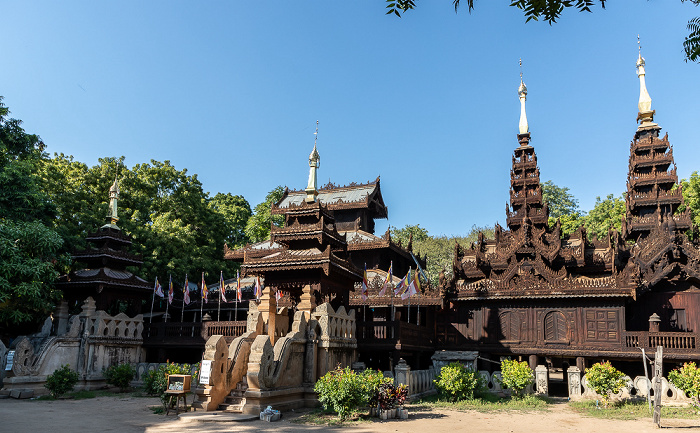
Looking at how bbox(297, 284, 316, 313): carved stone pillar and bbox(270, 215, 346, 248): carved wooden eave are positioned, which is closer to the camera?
bbox(297, 284, 316, 313): carved stone pillar

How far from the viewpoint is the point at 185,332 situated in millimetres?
24203

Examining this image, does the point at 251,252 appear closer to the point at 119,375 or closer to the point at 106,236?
the point at 106,236

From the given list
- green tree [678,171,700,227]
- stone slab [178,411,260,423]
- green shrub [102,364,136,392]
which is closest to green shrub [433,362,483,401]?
stone slab [178,411,260,423]

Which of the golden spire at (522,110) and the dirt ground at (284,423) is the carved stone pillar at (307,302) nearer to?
the dirt ground at (284,423)

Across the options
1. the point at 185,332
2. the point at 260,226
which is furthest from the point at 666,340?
the point at 260,226

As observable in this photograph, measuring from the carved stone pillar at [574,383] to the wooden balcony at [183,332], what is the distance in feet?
43.2

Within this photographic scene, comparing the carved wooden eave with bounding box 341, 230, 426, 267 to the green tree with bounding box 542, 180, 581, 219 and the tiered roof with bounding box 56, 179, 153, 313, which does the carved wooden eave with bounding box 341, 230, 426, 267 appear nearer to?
the tiered roof with bounding box 56, 179, 153, 313

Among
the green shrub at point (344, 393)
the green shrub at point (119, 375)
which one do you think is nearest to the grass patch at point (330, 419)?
the green shrub at point (344, 393)

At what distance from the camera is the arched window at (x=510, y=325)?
2312 cm

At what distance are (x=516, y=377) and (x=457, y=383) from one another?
101 inches

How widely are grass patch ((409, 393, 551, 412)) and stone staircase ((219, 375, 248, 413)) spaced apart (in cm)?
508

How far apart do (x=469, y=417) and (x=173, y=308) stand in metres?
22.0

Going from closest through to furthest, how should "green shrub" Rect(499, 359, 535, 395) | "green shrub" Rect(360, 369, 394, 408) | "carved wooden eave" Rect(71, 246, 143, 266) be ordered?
1. "green shrub" Rect(360, 369, 394, 408)
2. "green shrub" Rect(499, 359, 535, 395)
3. "carved wooden eave" Rect(71, 246, 143, 266)

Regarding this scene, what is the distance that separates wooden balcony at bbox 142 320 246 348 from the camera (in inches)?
888
